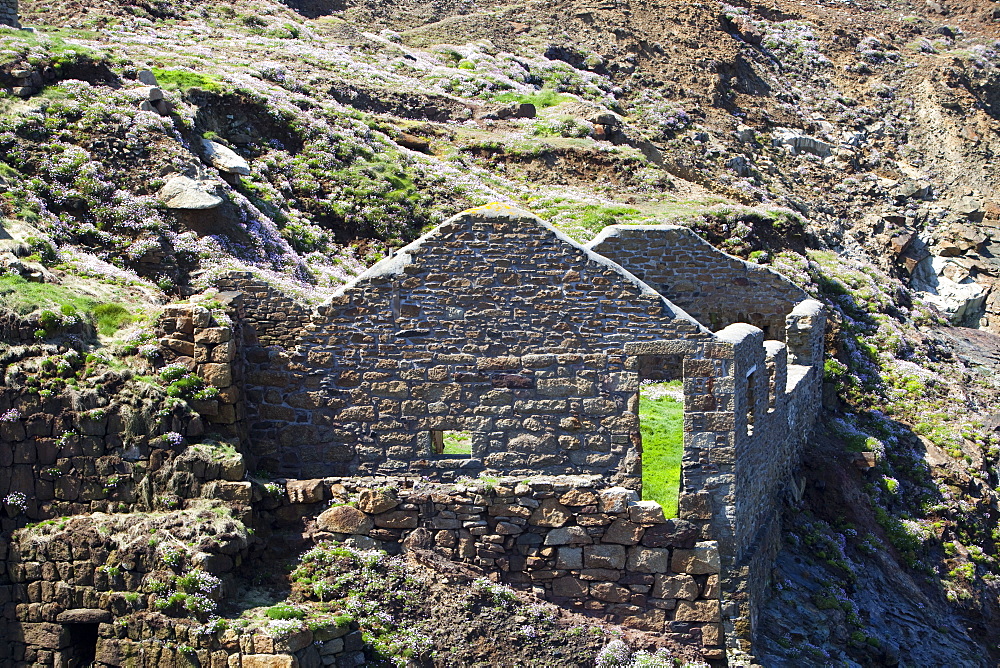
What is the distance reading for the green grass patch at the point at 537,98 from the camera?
32.1 m

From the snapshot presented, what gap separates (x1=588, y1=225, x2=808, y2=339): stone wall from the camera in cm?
1611

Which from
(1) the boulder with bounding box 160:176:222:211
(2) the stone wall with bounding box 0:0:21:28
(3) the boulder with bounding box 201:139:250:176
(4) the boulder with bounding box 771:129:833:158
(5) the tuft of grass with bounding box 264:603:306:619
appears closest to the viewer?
(5) the tuft of grass with bounding box 264:603:306:619

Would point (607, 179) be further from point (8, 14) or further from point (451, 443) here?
point (451, 443)

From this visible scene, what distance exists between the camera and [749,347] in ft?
38.3

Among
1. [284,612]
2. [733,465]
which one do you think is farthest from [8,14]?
[733,465]

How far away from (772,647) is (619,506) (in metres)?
3.14

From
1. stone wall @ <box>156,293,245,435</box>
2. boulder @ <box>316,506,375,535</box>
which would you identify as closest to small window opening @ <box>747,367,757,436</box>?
boulder @ <box>316,506,375,535</box>

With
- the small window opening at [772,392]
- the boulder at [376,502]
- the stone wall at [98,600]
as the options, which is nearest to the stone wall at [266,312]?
the boulder at [376,502]

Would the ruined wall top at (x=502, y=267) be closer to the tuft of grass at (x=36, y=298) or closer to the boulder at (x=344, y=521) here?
the boulder at (x=344, y=521)

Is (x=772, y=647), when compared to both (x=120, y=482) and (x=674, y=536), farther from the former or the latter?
(x=120, y=482)

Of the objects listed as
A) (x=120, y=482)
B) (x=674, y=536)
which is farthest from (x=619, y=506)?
(x=120, y=482)

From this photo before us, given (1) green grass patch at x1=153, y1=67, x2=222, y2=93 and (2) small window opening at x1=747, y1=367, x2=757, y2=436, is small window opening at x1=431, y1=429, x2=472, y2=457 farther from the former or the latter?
(1) green grass patch at x1=153, y1=67, x2=222, y2=93

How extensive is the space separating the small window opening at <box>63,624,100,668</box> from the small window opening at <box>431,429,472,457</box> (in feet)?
12.4

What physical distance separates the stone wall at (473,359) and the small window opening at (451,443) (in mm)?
123
